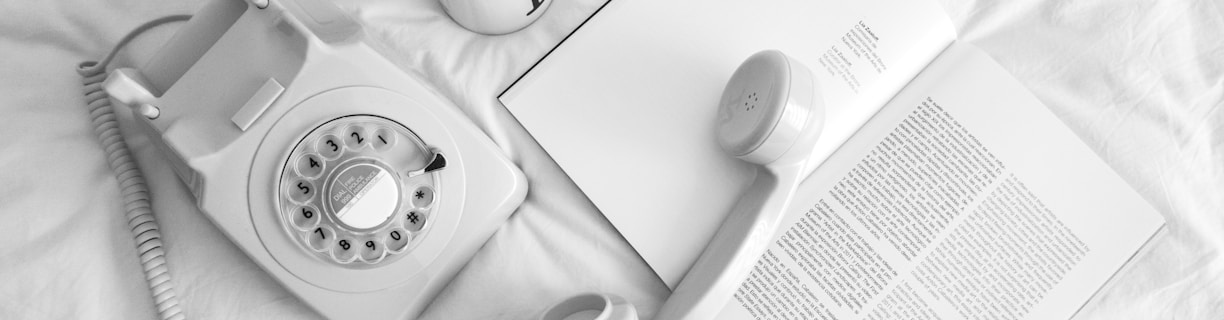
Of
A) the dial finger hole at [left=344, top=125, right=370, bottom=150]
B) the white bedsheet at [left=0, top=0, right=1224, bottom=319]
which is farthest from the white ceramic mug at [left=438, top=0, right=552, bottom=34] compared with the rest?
the dial finger hole at [left=344, top=125, right=370, bottom=150]

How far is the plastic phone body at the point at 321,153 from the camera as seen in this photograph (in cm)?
51

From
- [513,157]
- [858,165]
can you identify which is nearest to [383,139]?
[513,157]

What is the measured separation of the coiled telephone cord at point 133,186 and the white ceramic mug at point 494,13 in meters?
0.21

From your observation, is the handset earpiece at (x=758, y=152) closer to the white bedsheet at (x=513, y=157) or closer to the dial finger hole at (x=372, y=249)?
the white bedsheet at (x=513, y=157)

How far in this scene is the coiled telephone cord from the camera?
1.91 feet

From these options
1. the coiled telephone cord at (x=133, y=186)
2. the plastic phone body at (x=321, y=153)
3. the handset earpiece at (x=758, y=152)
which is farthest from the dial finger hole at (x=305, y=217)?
the handset earpiece at (x=758, y=152)

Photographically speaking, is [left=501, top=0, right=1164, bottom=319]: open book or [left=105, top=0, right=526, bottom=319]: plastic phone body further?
[left=501, top=0, right=1164, bottom=319]: open book

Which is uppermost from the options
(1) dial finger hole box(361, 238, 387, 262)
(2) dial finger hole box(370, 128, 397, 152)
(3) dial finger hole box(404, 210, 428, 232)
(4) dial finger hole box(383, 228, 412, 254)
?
(2) dial finger hole box(370, 128, 397, 152)

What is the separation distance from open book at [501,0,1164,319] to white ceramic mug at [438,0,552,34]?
4 centimetres

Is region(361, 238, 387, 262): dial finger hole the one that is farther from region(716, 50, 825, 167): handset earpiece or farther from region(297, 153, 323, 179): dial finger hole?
region(716, 50, 825, 167): handset earpiece

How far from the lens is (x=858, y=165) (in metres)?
0.65

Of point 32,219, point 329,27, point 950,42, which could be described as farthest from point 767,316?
point 32,219

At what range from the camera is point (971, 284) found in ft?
2.15

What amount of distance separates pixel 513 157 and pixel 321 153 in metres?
0.15
